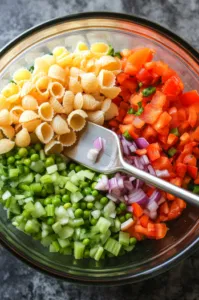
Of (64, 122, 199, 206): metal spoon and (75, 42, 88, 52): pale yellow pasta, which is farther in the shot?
(75, 42, 88, 52): pale yellow pasta

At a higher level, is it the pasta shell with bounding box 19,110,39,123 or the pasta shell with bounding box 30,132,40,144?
the pasta shell with bounding box 19,110,39,123

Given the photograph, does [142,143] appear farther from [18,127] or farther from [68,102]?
[18,127]

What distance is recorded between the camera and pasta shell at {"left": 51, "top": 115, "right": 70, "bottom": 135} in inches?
66.1

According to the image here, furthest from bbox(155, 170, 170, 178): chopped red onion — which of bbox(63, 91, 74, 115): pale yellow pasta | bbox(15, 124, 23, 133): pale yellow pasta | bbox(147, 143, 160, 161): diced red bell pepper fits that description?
bbox(15, 124, 23, 133): pale yellow pasta

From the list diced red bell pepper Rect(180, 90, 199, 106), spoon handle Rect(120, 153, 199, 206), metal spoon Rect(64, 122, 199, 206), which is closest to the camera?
spoon handle Rect(120, 153, 199, 206)

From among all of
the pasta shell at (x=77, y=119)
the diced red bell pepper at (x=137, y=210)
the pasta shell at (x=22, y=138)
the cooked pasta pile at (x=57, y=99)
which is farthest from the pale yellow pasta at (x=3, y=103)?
the diced red bell pepper at (x=137, y=210)

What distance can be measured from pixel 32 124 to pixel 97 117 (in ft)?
0.72

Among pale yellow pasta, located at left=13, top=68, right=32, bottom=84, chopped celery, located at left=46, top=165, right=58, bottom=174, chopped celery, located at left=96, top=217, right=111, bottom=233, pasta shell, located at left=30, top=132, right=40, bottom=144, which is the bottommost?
chopped celery, located at left=96, top=217, right=111, bottom=233

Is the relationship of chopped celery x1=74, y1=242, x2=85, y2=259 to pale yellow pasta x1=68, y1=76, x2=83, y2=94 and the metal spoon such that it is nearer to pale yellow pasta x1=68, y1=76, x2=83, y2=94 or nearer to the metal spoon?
the metal spoon

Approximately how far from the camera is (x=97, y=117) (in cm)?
171

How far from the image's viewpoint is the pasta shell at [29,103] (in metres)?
1.67

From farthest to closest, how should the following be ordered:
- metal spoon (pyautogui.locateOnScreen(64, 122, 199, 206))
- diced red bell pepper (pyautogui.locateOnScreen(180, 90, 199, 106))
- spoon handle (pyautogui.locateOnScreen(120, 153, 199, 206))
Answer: diced red bell pepper (pyautogui.locateOnScreen(180, 90, 199, 106))
metal spoon (pyautogui.locateOnScreen(64, 122, 199, 206))
spoon handle (pyautogui.locateOnScreen(120, 153, 199, 206))

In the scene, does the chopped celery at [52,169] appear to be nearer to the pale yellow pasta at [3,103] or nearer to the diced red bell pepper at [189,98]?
the pale yellow pasta at [3,103]

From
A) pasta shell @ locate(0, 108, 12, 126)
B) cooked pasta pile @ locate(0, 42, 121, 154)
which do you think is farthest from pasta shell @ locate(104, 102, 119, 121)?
pasta shell @ locate(0, 108, 12, 126)
